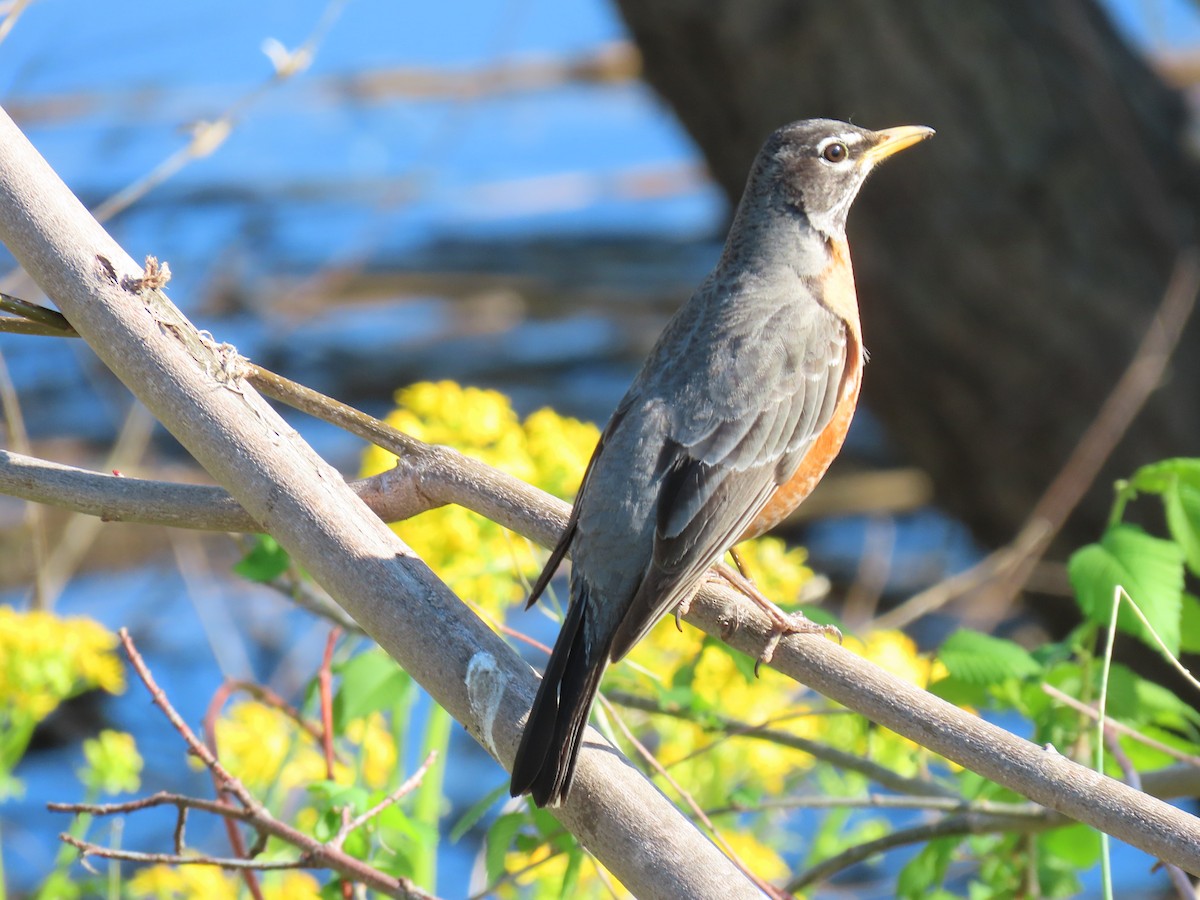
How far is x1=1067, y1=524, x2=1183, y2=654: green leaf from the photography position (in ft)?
6.39

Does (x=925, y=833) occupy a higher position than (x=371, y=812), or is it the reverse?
(x=371, y=812)

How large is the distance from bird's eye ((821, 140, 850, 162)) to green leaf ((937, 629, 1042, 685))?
1.32 meters

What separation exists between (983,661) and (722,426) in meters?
0.64

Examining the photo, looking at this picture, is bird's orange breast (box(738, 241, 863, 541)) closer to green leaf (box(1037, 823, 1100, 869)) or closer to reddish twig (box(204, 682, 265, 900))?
green leaf (box(1037, 823, 1100, 869))

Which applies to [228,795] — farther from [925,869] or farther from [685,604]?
[925,869]

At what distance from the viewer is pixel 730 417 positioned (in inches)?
97.5

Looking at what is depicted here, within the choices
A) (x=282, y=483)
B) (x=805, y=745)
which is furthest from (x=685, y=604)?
(x=282, y=483)

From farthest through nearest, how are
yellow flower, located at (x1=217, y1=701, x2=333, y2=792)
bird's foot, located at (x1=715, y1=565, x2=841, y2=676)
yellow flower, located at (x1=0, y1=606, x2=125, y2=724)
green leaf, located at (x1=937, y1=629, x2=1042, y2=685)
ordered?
yellow flower, located at (x1=217, y1=701, x2=333, y2=792) < yellow flower, located at (x1=0, y1=606, x2=125, y2=724) < green leaf, located at (x1=937, y1=629, x2=1042, y2=685) < bird's foot, located at (x1=715, y1=565, x2=841, y2=676)

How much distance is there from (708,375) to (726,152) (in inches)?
111

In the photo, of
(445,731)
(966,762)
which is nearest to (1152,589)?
(966,762)

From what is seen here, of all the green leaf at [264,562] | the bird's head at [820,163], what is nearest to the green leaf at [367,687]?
the green leaf at [264,562]

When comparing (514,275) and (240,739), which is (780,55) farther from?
(240,739)

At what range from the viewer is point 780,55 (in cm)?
488

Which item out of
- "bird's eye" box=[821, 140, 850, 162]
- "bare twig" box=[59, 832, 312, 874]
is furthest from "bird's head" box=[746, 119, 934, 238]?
"bare twig" box=[59, 832, 312, 874]
